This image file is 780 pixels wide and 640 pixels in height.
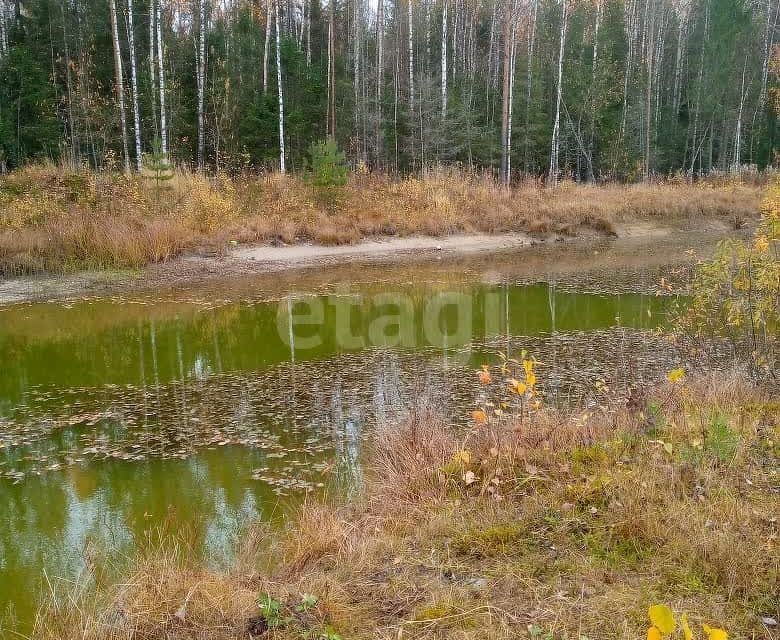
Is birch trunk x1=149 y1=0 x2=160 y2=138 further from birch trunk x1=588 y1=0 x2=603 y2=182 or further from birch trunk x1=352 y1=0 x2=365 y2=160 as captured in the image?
birch trunk x1=588 y1=0 x2=603 y2=182

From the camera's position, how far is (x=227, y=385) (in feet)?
24.7

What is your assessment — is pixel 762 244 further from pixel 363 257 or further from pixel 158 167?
pixel 158 167

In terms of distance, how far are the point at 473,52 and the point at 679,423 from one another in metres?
31.6

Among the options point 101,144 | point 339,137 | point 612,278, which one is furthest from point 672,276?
point 101,144

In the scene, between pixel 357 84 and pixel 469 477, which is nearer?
pixel 469 477

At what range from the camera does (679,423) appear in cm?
457

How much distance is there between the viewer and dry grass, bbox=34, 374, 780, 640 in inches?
103

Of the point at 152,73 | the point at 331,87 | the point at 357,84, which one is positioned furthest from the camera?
the point at 357,84

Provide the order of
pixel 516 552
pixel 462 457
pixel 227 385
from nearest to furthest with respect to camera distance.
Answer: pixel 516 552 < pixel 462 457 < pixel 227 385

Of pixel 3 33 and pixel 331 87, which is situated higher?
pixel 3 33

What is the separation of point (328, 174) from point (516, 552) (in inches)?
632

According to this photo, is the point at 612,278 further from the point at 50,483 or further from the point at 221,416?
the point at 50,483

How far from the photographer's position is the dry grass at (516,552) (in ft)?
8.61

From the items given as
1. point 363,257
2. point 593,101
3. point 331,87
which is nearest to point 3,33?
point 331,87
